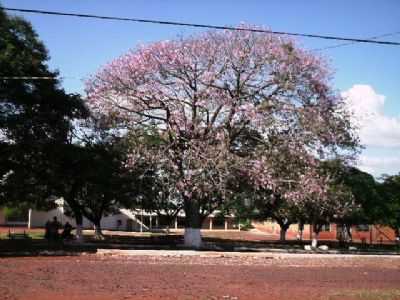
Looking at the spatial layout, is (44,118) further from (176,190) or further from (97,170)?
(176,190)

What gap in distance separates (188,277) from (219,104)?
12.6 metres

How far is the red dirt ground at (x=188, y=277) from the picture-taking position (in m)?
13.0

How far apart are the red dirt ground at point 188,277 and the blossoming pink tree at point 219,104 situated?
4.72 m

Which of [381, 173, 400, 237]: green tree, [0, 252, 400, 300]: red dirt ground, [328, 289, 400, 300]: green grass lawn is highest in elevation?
[381, 173, 400, 237]: green tree

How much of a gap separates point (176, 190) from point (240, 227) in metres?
A: 62.0

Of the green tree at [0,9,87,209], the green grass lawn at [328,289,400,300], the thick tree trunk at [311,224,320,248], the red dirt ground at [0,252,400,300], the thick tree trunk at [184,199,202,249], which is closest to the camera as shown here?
the green grass lawn at [328,289,400,300]

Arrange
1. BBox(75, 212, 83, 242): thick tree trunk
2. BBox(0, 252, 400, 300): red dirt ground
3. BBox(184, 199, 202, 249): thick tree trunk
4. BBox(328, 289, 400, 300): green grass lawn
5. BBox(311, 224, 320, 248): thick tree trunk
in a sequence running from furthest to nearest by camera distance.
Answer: BBox(311, 224, 320, 248): thick tree trunk < BBox(75, 212, 83, 242): thick tree trunk < BBox(184, 199, 202, 249): thick tree trunk < BBox(0, 252, 400, 300): red dirt ground < BBox(328, 289, 400, 300): green grass lawn

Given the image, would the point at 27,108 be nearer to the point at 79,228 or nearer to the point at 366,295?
the point at 79,228

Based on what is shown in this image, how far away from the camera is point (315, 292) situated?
14.0 metres

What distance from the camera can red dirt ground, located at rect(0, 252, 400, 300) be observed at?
1295cm

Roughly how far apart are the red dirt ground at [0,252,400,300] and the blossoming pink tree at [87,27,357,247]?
15.5 feet

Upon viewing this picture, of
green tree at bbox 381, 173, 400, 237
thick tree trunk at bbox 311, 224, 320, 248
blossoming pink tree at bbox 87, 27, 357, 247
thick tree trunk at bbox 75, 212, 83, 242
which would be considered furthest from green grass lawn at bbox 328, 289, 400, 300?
green tree at bbox 381, 173, 400, 237

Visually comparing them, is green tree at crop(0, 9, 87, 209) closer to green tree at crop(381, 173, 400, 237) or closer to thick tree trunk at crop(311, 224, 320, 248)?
thick tree trunk at crop(311, 224, 320, 248)

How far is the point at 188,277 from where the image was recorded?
16.8 metres
